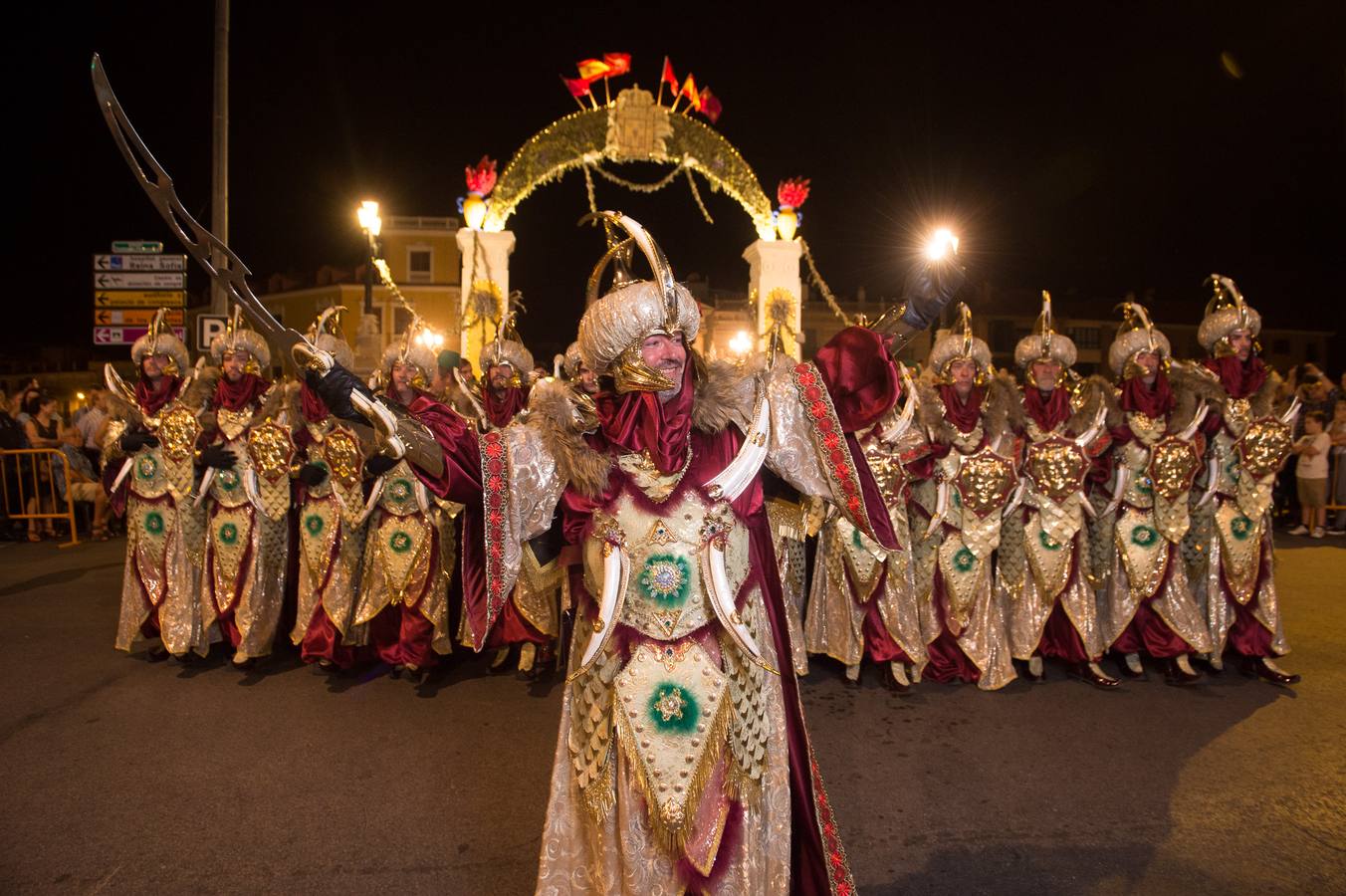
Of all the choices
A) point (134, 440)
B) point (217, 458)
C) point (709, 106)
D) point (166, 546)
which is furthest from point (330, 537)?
point (709, 106)

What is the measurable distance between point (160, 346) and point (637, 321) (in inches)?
203

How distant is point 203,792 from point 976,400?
5158 millimetres

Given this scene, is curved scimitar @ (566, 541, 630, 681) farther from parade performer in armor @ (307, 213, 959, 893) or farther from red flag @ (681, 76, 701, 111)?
red flag @ (681, 76, 701, 111)

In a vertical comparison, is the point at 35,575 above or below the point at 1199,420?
below

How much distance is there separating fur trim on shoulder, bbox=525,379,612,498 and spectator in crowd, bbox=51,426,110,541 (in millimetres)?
11748

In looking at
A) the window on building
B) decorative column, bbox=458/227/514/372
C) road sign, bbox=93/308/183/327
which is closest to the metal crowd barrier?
road sign, bbox=93/308/183/327

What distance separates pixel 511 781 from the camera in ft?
13.3

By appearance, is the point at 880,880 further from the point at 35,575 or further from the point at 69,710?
the point at 35,575

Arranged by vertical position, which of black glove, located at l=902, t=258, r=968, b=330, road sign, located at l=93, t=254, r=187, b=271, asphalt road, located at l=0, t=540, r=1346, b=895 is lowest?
asphalt road, located at l=0, t=540, r=1346, b=895

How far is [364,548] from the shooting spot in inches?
232

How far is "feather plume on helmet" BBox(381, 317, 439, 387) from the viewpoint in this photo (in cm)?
573

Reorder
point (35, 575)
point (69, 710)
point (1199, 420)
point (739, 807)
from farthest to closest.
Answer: point (35, 575), point (1199, 420), point (69, 710), point (739, 807)

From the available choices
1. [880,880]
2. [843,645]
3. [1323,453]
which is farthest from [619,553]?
[1323,453]

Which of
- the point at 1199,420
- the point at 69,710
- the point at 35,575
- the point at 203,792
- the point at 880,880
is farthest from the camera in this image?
the point at 35,575
